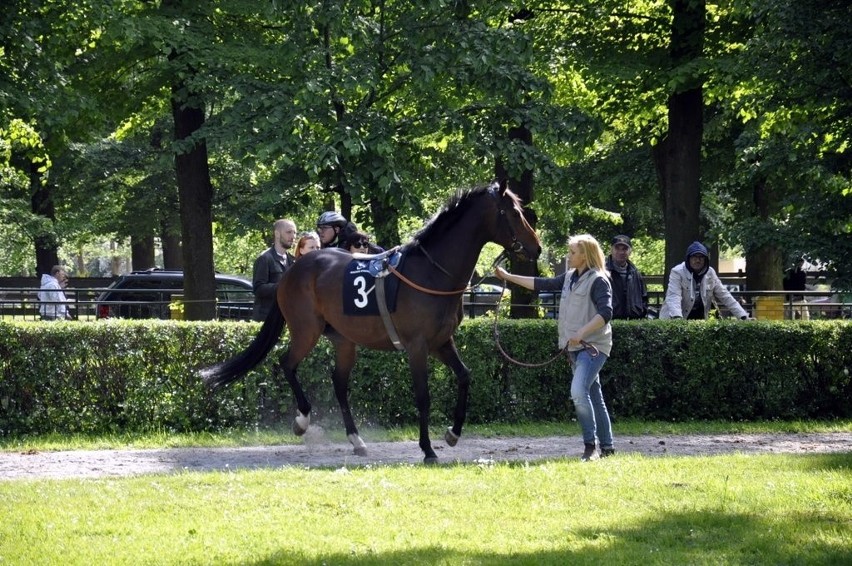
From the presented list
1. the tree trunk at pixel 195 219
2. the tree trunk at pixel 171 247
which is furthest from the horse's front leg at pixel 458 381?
the tree trunk at pixel 171 247

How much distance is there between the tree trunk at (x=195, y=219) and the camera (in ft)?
69.2

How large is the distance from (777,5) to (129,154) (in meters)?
21.6

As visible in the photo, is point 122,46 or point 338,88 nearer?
point 338,88

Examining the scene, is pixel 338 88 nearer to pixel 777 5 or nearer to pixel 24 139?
pixel 777 5

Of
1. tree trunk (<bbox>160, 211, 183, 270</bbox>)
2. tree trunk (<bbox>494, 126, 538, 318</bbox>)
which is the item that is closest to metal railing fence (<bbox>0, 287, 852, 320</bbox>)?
tree trunk (<bbox>494, 126, 538, 318</bbox>)

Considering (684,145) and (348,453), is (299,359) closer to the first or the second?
(348,453)

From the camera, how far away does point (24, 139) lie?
67.4 feet

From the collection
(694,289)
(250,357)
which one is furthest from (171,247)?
(250,357)

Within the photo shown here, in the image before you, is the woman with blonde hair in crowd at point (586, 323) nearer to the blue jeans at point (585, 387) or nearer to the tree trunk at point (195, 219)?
the blue jeans at point (585, 387)

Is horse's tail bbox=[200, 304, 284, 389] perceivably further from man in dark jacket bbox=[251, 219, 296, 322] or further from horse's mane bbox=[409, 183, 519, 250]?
horse's mane bbox=[409, 183, 519, 250]

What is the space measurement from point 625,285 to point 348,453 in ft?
15.0

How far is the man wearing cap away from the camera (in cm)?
1410

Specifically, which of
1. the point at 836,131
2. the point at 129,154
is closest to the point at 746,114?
the point at 836,131

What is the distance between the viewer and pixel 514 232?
34.8ft
